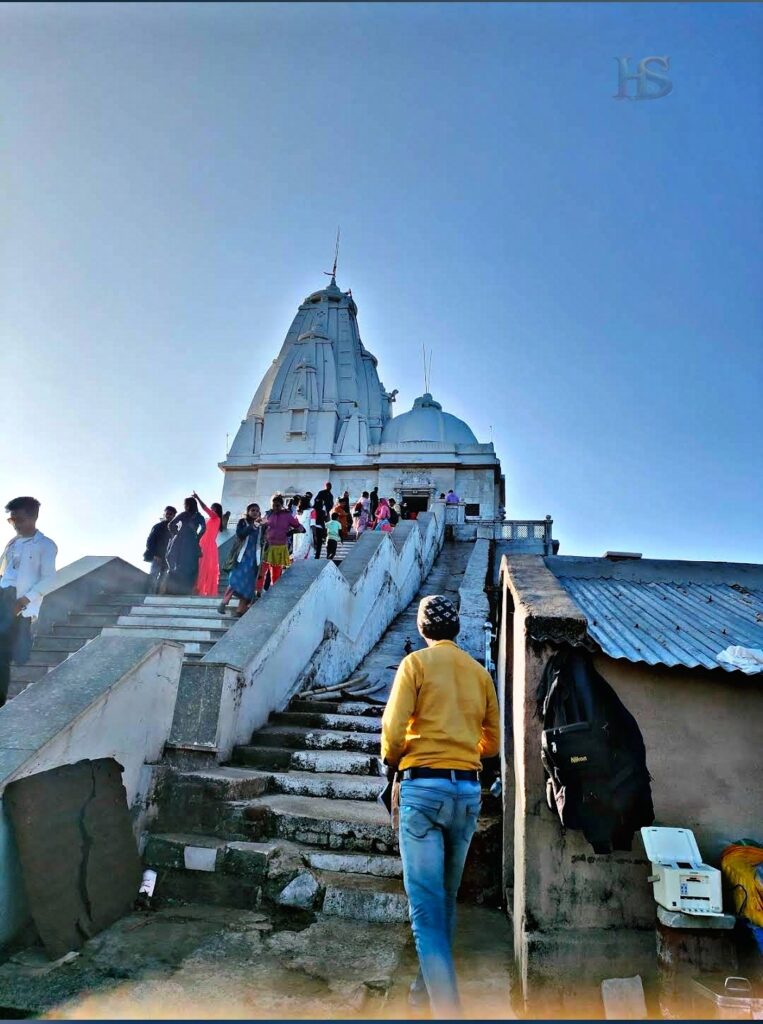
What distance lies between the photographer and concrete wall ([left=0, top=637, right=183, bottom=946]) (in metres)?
3.51

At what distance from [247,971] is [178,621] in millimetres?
5203

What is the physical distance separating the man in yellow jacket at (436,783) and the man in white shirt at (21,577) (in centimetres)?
339

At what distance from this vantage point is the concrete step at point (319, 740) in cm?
569

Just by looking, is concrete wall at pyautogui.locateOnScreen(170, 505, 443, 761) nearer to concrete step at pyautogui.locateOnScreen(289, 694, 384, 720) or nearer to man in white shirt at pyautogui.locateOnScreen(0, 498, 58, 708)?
concrete step at pyautogui.locateOnScreen(289, 694, 384, 720)

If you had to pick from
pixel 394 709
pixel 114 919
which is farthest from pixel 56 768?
pixel 394 709

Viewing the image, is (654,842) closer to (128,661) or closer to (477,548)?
(128,661)

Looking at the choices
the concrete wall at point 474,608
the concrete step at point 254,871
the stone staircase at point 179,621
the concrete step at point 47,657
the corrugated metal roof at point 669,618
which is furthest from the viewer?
the concrete wall at point 474,608

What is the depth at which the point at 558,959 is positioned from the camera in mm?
3102

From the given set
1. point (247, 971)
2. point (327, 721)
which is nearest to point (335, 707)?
point (327, 721)

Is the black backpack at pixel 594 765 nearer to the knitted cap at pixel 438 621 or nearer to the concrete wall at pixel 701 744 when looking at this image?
the concrete wall at pixel 701 744

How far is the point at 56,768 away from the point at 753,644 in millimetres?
4297

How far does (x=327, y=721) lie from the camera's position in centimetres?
621

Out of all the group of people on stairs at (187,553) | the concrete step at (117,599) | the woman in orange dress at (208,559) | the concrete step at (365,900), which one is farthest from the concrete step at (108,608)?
the concrete step at (365,900)

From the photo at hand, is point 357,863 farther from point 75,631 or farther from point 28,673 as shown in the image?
point 75,631
